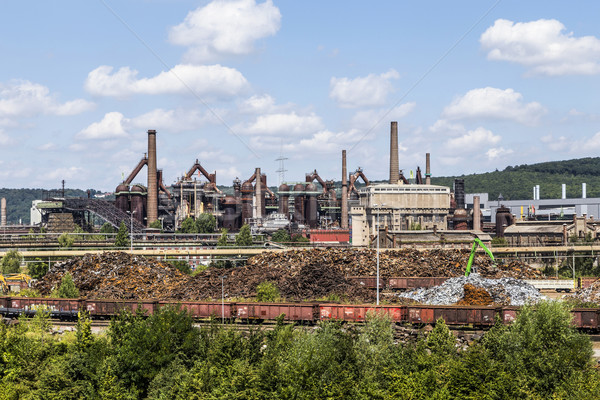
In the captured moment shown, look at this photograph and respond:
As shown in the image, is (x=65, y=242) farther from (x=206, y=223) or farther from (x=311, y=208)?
(x=311, y=208)

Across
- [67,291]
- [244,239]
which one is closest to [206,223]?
[244,239]

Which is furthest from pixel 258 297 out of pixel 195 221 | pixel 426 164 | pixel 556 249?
pixel 426 164

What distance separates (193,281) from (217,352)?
26.8 m

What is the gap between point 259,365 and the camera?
30.9 metres

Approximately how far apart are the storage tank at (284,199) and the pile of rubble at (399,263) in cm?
10333

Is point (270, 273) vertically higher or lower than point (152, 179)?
lower

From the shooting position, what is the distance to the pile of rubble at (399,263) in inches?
2559

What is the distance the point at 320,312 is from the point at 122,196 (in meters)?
124

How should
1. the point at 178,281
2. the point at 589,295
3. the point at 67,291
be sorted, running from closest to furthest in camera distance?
the point at 589,295
the point at 67,291
the point at 178,281

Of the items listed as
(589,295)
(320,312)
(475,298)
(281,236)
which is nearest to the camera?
(320,312)

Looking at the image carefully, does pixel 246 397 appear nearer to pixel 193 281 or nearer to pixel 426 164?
pixel 193 281

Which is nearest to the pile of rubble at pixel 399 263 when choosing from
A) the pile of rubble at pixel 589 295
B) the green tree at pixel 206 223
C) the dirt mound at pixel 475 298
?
the pile of rubble at pixel 589 295

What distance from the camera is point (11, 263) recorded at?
7350 centimetres

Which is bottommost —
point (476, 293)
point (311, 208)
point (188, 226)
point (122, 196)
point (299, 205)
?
point (476, 293)
